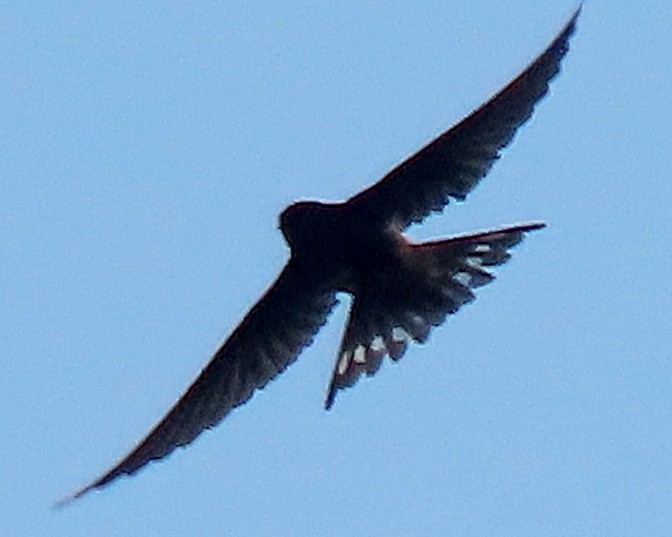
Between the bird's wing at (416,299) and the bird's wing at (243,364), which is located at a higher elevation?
the bird's wing at (243,364)

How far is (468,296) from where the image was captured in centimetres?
1154

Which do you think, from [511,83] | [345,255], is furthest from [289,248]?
[511,83]

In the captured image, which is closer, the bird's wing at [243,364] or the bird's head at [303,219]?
the bird's head at [303,219]

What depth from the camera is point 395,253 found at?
11531mm

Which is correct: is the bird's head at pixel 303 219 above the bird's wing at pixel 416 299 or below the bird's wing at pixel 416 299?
above

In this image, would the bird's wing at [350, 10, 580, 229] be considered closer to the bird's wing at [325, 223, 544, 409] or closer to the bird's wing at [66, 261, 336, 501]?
the bird's wing at [325, 223, 544, 409]

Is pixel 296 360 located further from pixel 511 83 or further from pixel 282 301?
pixel 511 83

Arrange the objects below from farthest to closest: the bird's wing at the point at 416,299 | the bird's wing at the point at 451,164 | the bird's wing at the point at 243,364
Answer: the bird's wing at the point at 243,364
the bird's wing at the point at 416,299
the bird's wing at the point at 451,164

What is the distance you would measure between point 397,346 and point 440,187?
1.87 ft

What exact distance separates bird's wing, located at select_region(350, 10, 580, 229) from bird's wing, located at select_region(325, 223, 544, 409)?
0.49ft

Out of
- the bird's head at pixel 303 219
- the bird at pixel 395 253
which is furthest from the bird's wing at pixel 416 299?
the bird's head at pixel 303 219

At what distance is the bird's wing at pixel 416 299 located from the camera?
1146 centimetres

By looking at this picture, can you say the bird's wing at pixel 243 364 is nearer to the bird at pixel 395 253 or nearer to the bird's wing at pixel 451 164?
the bird at pixel 395 253

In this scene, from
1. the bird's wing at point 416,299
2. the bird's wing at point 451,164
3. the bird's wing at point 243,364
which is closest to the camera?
the bird's wing at point 451,164
